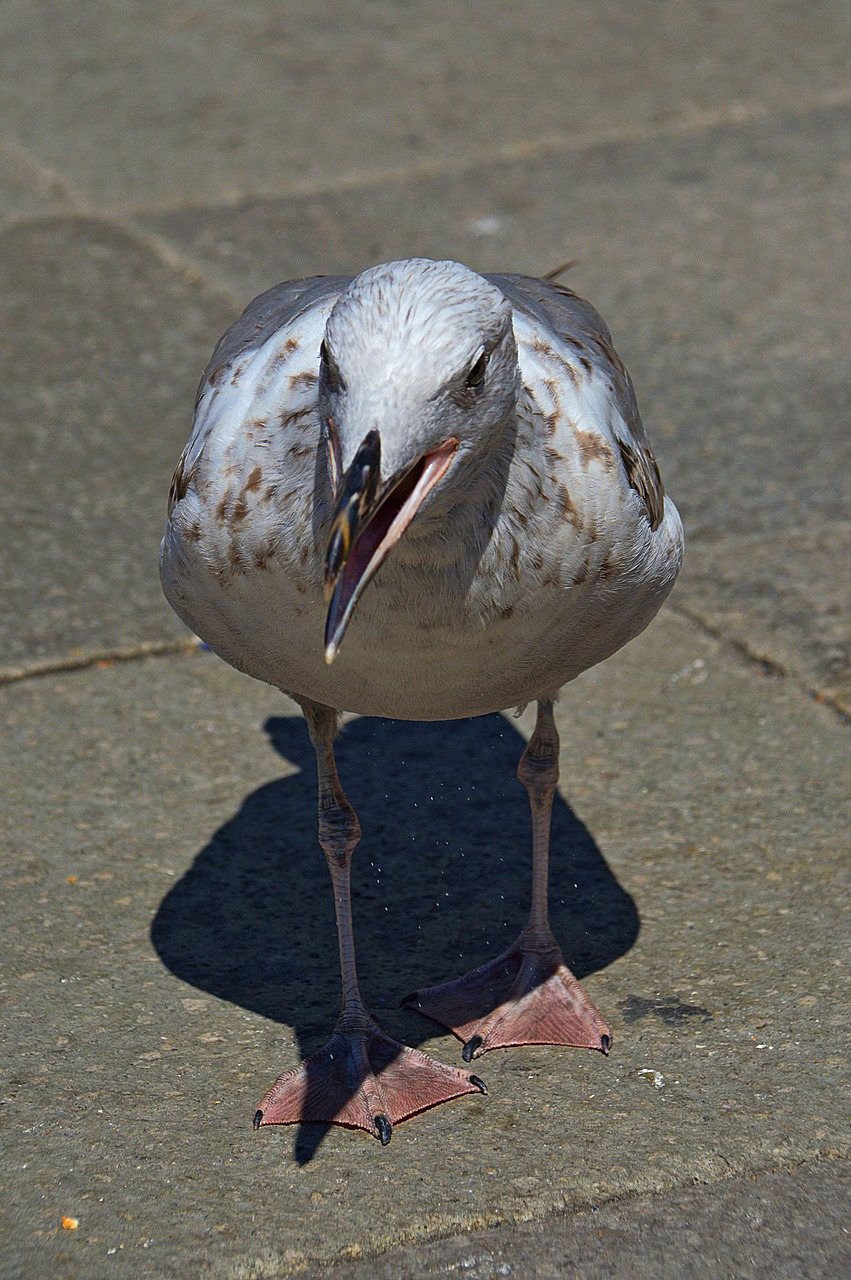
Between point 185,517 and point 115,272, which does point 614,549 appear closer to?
point 185,517

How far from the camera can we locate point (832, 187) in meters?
8.71

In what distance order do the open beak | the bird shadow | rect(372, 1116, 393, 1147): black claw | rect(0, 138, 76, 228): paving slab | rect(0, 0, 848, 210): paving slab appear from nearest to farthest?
the open beak
rect(372, 1116, 393, 1147): black claw
the bird shadow
rect(0, 138, 76, 228): paving slab
rect(0, 0, 848, 210): paving slab

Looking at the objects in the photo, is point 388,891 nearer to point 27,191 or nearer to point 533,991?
point 533,991

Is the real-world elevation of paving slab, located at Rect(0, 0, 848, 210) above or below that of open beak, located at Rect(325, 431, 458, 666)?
below

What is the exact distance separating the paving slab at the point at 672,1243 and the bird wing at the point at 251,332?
1683 millimetres

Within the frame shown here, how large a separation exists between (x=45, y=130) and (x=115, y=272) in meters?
2.03

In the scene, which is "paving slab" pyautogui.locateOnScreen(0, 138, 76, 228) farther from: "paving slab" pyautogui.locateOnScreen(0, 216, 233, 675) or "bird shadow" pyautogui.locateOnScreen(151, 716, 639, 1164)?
"bird shadow" pyautogui.locateOnScreen(151, 716, 639, 1164)

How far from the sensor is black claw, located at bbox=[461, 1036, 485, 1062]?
3889 mm

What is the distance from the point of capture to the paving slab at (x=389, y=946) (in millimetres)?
3340

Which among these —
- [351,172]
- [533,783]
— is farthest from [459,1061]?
[351,172]

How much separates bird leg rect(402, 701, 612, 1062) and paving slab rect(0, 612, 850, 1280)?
0.17 feet

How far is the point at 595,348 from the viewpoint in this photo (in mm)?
4047

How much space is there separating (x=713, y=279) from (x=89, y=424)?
3.06 m

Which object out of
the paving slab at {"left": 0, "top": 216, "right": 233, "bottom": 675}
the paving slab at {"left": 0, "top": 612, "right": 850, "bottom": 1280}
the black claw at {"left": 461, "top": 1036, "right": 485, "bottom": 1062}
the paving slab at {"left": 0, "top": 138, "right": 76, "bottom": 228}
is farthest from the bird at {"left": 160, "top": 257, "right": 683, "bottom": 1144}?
the paving slab at {"left": 0, "top": 138, "right": 76, "bottom": 228}
